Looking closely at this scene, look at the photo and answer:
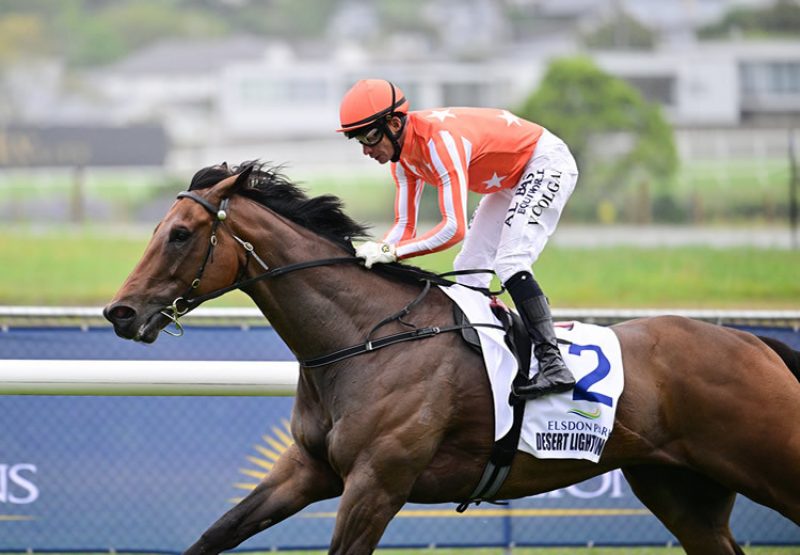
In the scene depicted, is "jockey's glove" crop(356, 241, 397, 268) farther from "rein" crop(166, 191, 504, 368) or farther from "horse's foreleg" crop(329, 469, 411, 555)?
"horse's foreleg" crop(329, 469, 411, 555)

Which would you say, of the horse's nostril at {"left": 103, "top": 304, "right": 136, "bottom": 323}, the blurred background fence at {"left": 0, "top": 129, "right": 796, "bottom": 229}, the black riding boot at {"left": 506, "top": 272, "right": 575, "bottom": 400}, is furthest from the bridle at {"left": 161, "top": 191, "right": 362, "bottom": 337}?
the blurred background fence at {"left": 0, "top": 129, "right": 796, "bottom": 229}

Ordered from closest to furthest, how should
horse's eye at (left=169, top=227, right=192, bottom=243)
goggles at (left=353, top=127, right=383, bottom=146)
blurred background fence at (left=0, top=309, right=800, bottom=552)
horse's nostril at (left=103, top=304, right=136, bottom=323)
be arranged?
horse's nostril at (left=103, top=304, right=136, bottom=323)
horse's eye at (left=169, top=227, right=192, bottom=243)
goggles at (left=353, top=127, right=383, bottom=146)
blurred background fence at (left=0, top=309, right=800, bottom=552)

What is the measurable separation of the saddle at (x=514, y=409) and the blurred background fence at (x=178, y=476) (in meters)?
1.42

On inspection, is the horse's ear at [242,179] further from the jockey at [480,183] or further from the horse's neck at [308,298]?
the jockey at [480,183]

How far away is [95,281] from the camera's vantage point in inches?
670

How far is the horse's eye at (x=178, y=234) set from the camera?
165 inches

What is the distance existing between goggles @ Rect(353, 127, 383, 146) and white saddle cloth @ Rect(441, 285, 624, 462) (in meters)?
0.66

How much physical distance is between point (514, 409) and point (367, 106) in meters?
1.26

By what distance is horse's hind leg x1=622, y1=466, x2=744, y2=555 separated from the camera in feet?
15.7

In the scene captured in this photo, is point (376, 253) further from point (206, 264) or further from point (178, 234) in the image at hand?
point (178, 234)

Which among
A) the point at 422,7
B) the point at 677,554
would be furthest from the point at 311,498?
the point at 422,7

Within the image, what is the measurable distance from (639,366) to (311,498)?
1.39 metres

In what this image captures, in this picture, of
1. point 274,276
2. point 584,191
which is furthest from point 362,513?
point 584,191

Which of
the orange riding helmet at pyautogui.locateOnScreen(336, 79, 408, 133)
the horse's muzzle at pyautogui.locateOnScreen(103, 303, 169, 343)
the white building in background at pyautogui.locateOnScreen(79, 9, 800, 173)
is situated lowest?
the white building in background at pyautogui.locateOnScreen(79, 9, 800, 173)
